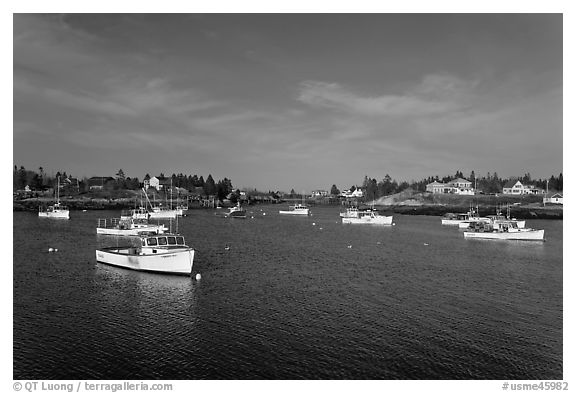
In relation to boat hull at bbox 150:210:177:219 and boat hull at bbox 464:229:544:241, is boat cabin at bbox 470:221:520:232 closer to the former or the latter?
boat hull at bbox 464:229:544:241

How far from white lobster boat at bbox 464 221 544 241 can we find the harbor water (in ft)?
56.4

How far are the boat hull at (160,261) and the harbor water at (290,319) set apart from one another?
0.69m

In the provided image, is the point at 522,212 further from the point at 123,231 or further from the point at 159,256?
the point at 159,256

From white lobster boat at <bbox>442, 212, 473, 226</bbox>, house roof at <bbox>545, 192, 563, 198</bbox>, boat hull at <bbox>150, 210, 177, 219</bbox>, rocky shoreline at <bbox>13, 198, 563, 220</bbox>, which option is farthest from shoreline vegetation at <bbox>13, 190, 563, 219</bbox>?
white lobster boat at <bbox>442, 212, 473, 226</bbox>

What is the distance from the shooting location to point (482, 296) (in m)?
28.3

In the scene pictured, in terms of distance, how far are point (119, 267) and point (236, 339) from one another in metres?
18.7

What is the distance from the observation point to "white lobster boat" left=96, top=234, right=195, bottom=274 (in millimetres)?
32312

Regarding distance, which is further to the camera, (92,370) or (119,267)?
(119,267)

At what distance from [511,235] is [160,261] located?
46326 millimetres

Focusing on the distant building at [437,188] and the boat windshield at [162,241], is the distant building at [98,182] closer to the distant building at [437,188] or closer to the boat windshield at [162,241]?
the distant building at [437,188]

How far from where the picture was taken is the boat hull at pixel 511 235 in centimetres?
5703

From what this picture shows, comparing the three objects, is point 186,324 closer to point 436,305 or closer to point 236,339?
point 236,339

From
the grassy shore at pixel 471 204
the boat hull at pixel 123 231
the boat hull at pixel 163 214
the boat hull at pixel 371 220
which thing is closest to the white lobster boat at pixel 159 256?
the boat hull at pixel 123 231

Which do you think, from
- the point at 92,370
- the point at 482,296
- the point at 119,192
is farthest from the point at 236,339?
the point at 119,192
